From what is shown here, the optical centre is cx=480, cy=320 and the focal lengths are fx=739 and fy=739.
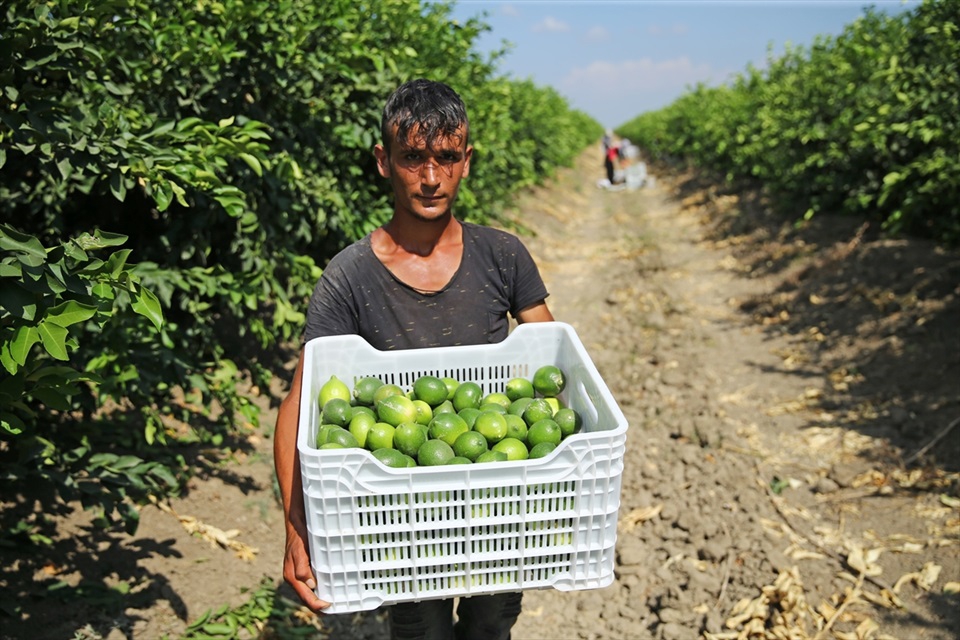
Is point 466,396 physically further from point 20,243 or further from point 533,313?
point 20,243

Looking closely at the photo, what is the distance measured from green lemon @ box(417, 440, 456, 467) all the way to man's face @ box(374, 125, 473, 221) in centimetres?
82

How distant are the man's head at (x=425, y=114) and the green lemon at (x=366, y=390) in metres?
0.77

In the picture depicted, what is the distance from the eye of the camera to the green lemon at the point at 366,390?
90.7 inches

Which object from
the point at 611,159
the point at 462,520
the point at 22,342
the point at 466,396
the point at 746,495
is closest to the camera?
the point at 462,520

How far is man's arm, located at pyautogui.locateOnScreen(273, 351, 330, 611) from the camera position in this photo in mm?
2014

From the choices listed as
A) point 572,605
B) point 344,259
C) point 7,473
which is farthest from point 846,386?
point 7,473

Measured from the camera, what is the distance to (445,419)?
2.16m

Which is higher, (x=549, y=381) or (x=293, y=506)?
(x=549, y=381)

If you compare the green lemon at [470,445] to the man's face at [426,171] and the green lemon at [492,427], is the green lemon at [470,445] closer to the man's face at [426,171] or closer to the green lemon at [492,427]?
the green lemon at [492,427]

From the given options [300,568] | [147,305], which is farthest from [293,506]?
[147,305]

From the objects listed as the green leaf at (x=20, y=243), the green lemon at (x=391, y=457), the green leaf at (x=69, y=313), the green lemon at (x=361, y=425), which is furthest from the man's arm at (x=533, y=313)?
the green leaf at (x=20, y=243)

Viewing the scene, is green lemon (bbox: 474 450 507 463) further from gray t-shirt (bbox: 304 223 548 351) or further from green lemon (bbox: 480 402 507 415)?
gray t-shirt (bbox: 304 223 548 351)

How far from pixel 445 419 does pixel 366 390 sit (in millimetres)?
300

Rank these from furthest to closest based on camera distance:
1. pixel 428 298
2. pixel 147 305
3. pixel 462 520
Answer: pixel 428 298, pixel 147 305, pixel 462 520
